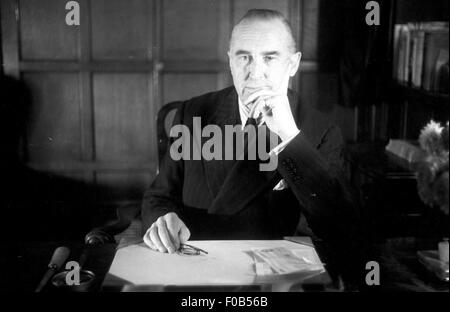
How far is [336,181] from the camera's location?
137 centimetres

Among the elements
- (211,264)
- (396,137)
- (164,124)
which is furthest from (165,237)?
(396,137)

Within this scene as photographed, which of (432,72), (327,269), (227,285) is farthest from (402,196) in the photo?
(227,285)

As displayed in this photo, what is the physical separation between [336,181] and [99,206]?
0.65 meters

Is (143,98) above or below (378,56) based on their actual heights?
below

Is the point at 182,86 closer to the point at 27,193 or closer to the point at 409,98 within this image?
the point at 27,193

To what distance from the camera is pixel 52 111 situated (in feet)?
4.58

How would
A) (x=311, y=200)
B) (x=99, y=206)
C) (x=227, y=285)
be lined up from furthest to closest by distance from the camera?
(x=99, y=206), (x=311, y=200), (x=227, y=285)

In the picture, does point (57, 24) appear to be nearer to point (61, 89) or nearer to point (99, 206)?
point (61, 89)

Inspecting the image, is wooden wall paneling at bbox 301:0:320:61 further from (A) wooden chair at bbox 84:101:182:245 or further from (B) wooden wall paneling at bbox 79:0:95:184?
(B) wooden wall paneling at bbox 79:0:95:184

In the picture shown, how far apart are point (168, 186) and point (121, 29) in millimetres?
433

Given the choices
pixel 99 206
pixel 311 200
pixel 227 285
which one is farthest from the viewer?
pixel 99 206

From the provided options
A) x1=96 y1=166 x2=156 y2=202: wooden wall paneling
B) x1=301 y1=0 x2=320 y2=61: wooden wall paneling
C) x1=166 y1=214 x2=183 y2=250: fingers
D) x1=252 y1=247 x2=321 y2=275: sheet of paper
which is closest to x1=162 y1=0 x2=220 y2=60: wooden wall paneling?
x1=301 y1=0 x2=320 y2=61: wooden wall paneling

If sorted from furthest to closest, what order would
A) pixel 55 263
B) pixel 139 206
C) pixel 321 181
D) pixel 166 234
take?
1. pixel 139 206
2. pixel 321 181
3. pixel 166 234
4. pixel 55 263

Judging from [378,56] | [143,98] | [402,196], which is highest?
[378,56]
